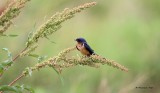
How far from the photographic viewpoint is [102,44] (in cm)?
739

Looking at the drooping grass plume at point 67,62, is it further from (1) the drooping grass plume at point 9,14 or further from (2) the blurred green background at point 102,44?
(2) the blurred green background at point 102,44

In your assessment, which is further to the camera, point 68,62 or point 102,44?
point 102,44

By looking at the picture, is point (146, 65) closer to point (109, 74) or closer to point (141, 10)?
point (109, 74)

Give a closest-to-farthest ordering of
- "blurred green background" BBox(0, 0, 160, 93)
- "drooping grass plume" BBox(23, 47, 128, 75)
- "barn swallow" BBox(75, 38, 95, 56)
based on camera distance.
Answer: "drooping grass plume" BBox(23, 47, 128, 75)
"barn swallow" BBox(75, 38, 95, 56)
"blurred green background" BBox(0, 0, 160, 93)

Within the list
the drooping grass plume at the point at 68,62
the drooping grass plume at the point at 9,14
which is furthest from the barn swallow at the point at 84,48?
the drooping grass plume at the point at 9,14

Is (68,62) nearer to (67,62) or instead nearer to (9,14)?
(67,62)

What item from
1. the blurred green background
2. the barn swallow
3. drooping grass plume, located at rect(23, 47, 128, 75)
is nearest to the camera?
drooping grass plume, located at rect(23, 47, 128, 75)

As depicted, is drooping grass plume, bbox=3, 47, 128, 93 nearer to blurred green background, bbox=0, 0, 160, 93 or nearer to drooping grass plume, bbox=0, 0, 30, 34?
drooping grass plume, bbox=0, 0, 30, 34

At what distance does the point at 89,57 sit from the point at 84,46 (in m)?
0.34

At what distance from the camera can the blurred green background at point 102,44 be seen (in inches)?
219

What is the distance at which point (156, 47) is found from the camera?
7.05m

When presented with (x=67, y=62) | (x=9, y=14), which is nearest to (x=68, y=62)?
(x=67, y=62)

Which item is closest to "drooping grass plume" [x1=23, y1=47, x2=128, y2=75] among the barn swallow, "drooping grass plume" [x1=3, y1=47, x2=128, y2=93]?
"drooping grass plume" [x1=3, y1=47, x2=128, y2=93]

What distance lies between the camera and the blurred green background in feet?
18.3
